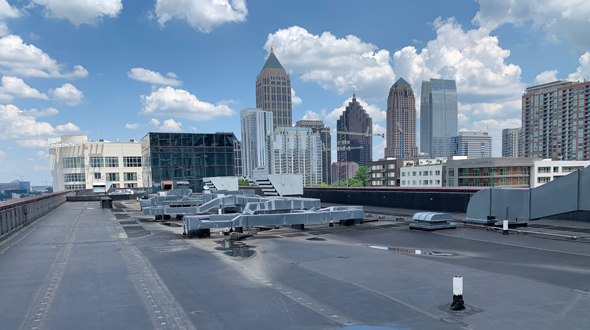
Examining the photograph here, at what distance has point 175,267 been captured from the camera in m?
11.7

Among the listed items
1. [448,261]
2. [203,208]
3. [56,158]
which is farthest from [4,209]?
[56,158]

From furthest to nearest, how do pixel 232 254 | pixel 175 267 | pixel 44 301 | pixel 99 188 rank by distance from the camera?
1. pixel 99 188
2. pixel 232 254
3. pixel 175 267
4. pixel 44 301

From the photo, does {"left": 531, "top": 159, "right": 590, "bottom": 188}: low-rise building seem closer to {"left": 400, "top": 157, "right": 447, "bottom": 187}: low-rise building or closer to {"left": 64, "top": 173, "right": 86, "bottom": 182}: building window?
{"left": 400, "top": 157, "right": 447, "bottom": 187}: low-rise building

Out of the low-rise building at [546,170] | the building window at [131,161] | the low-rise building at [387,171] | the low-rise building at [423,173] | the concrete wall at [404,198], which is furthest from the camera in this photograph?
the low-rise building at [387,171]

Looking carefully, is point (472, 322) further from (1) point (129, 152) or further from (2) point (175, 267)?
(1) point (129, 152)

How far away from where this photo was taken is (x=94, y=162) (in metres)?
102

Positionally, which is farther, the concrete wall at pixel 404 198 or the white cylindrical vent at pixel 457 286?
the concrete wall at pixel 404 198

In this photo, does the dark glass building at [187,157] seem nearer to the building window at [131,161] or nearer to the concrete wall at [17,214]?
the building window at [131,161]

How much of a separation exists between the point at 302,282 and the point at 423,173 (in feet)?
355

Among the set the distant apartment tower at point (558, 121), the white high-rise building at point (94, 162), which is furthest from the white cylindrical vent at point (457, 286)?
the distant apartment tower at point (558, 121)

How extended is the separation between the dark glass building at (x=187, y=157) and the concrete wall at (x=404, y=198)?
35.2m

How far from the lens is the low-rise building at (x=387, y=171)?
425 ft

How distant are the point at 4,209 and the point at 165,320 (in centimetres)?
1801

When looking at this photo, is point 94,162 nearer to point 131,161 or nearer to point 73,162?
point 73,162
